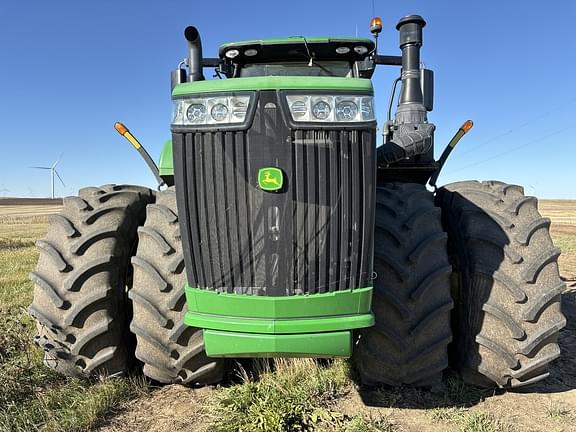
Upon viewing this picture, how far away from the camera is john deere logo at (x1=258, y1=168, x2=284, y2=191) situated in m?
2.17

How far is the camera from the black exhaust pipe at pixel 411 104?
11.0 ft

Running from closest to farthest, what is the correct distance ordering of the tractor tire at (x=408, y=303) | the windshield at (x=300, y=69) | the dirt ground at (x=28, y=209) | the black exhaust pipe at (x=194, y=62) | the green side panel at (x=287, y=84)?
the green side panel at (x=287, y=84), the tractor tire at (x=408, y=303), the black exhaust pipe at (x=194, y=62), the windshield at (x=300, y=69), the dirt ground at (x=28, y=209)

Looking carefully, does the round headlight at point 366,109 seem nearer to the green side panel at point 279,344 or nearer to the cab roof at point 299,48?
the green side panel at point 279,344

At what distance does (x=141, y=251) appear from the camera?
9.16 feet

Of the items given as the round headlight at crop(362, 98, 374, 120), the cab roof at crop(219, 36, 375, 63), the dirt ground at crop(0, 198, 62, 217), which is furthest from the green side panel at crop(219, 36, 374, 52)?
the dirt ground at crop(0, 198, 62, 217)

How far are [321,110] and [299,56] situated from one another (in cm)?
173

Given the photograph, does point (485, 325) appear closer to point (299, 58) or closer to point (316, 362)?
point (316, 362)

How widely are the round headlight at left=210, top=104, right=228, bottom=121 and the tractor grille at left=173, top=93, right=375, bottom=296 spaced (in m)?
0.07

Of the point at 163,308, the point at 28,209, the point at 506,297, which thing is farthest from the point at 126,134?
the point at 28,209

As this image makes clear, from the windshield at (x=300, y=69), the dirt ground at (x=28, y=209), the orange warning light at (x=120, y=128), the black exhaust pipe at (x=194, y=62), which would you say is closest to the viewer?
the black exhaust pipe at (x=194, y=62)

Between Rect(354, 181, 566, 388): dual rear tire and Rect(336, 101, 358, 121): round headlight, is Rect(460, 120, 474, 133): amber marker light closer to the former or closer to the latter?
Rect(354, 181, 566, 388): dual rear tire

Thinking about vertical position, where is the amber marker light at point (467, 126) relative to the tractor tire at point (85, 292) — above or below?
above

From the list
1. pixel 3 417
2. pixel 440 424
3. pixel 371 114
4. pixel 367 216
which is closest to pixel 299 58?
pixel 371 114

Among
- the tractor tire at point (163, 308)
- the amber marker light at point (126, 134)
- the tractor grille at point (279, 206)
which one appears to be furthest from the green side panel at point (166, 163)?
the tractor grille at point (279, 206)
